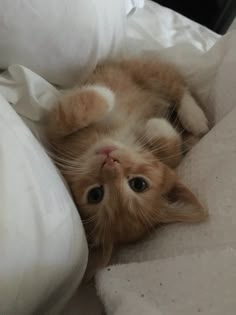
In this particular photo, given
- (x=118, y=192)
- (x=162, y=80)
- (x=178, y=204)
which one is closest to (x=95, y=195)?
(x=118, y=192)

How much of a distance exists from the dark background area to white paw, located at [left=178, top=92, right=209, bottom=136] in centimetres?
67

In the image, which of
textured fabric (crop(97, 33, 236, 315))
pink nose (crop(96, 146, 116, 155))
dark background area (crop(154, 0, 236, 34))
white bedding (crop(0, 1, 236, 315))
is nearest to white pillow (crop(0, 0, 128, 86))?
white bedding (crop(0, 1, 236, 315))

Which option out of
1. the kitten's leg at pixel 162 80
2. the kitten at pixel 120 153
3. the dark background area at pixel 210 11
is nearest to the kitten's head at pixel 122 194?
the kitten at pixel 120 153

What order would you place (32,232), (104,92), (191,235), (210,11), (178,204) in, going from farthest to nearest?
(210,11)
(104,92)
(178,204)
(191,235)
(32,232)

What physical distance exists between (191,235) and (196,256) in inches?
3.3

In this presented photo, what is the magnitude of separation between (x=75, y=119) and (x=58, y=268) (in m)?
0.42

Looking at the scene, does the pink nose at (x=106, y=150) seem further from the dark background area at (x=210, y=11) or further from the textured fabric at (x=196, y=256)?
the dark background area at (x=210, y=11)

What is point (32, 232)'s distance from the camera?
69 cm

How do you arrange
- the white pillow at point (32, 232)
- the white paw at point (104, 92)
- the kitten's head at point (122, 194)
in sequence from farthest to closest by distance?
1. the white paw at point (104, 92)
2. the kitten's head at point (122, 194)
3. the white pillow at point (32, 232)

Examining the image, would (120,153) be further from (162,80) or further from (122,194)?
(162,80)

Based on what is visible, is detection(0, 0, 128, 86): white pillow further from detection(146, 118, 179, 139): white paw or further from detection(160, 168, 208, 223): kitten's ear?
detection(160, 168, 208, 223): kitten's ear

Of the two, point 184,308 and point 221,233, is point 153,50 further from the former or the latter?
point 184,308

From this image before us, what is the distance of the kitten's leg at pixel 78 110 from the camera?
1053mm

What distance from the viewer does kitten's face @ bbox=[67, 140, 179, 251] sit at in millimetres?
994
